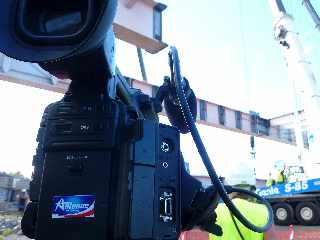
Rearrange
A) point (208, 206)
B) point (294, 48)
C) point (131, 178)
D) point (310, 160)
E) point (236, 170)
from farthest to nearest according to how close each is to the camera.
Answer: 1. point (294, 48)
2. point (310, 160)
3. point (236, 170)
4. point (208, 206)
5. point (131, 178)

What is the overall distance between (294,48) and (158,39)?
7528 mm

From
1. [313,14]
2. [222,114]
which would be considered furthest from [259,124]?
[313,14]

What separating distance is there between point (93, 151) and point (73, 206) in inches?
6.3

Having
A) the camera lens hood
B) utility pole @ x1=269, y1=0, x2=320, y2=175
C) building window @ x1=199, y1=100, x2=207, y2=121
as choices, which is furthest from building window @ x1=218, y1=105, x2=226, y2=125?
the camera lens hood

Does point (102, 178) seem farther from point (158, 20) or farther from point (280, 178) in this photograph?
point (280, 178)

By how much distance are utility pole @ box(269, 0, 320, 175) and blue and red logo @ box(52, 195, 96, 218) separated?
1004 cm

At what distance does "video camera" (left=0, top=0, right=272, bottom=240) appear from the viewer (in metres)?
1.10

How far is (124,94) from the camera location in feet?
4.68

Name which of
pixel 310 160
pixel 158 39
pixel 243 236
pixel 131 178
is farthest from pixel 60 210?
pixel 310 160

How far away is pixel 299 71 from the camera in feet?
36.7

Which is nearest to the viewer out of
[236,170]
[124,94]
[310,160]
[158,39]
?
[124,94]

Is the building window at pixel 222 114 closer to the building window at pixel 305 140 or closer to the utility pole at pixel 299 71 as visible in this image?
the utility pole at pixel 299 71

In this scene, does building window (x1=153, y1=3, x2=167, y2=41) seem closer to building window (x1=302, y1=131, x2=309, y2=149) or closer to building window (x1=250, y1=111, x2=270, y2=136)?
building window (x1=302, y1=131, x2=309, y2=149)

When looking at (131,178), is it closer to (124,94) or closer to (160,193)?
(160,193)
